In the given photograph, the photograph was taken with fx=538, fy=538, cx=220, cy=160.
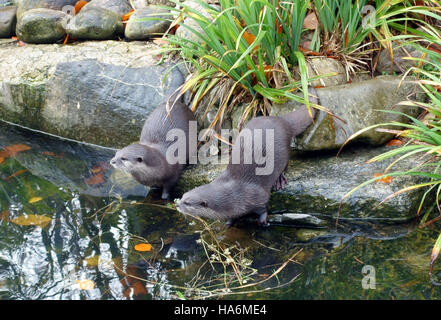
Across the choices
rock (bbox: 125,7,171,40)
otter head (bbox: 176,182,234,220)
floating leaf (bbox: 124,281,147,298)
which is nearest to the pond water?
floating leaf (bbox: 124,281,147,298)

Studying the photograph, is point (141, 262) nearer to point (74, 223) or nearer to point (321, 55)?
point (74, 223)

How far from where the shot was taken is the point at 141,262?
2924 mm

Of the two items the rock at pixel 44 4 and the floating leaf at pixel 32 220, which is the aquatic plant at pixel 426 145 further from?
the rock at pixel 44 4

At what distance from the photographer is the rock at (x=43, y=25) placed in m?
4.86

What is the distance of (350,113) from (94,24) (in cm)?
251

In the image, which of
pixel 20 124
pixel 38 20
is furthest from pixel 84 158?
pixel 38 20

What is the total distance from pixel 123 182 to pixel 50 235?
2.72 ft

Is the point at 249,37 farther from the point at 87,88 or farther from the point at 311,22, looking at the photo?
the point at 87,88

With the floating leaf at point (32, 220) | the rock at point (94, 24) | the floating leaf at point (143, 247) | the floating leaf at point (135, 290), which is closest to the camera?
the floating leaf at point (135, 290)

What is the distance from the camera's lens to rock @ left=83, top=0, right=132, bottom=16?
4.93 meters

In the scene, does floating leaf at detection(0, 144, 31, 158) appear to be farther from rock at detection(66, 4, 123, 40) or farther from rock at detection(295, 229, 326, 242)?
rock at detection(295, 229, 326, 242)

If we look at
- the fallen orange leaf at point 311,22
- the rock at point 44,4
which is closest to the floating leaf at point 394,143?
the fallen orange leaf at point 311,22

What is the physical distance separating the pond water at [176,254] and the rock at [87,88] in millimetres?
726

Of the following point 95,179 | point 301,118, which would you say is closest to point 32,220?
point 95,179
